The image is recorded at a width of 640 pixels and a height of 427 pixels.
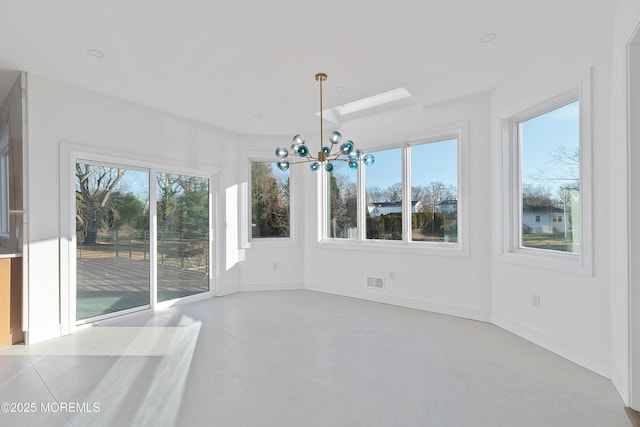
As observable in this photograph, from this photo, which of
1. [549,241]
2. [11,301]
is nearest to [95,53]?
[11,301]

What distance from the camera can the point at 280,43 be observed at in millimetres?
2852

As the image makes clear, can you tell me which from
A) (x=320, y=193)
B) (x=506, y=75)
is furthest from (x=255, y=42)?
(x=320, y=193)

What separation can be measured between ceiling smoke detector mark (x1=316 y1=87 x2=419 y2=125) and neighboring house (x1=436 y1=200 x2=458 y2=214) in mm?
1447

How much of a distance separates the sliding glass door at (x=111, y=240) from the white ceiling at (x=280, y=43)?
110cm

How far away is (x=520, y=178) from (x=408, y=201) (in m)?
1.49

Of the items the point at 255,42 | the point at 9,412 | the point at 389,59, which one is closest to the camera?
the point at 9,412

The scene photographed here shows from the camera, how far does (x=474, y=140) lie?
4.12 meters

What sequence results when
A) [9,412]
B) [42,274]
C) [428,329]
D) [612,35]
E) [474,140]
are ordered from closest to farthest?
[9,412] < [612,35] < [42,274] < [428,329] < [474,140]

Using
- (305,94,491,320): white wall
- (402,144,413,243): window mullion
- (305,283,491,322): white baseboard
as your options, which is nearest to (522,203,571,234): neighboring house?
(305,94,491,320): white wall

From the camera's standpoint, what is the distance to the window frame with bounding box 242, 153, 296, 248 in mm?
5720

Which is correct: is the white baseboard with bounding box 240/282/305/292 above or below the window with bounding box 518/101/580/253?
below

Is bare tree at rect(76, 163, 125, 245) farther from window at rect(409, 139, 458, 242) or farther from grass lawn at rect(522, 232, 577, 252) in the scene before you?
grass lawn at rect(522, 232, 577, 252)

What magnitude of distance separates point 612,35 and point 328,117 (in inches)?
131

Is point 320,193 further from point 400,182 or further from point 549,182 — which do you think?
point 549,182
